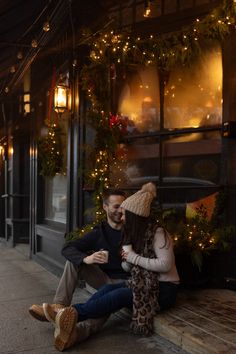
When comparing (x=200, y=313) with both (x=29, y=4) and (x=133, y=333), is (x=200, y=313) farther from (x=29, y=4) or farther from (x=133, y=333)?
(x=29, y=4)

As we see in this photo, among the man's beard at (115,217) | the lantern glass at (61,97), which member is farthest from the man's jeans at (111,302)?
the lantern glass at (61,97)

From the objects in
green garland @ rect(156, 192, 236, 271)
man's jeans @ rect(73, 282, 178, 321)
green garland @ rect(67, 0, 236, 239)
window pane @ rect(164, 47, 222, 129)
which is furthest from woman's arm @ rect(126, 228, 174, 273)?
green garland @ rect(67, 0, 236, 239)

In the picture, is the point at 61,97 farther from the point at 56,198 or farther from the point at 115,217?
the point at 115,217

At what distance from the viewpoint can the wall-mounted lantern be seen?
7.46 m

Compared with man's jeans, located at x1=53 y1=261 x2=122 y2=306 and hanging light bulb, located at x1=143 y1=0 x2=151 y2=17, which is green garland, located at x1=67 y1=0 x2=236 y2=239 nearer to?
hanging light bulb, located at x1=143 y1=0 x2=151 y2=17

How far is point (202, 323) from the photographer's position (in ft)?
13.7

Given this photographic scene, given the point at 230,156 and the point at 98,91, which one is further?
the point at 98,91

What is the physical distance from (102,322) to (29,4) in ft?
19.1

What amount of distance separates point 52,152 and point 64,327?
466 cm

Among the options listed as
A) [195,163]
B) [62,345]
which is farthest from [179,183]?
[62,345]

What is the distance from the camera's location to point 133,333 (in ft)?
14.5

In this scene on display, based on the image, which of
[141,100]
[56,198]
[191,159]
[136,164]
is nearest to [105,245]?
[191,159]

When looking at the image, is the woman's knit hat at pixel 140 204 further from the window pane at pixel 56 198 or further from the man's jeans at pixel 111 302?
the window pane at pixel 56 198

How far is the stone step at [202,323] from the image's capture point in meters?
3.74
